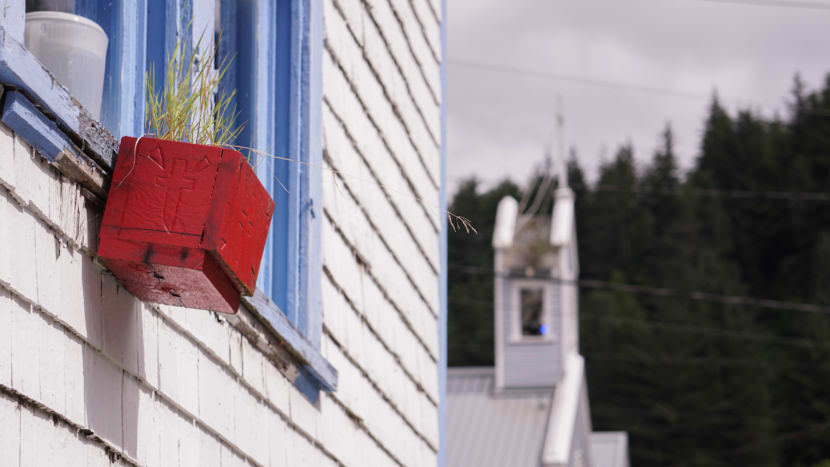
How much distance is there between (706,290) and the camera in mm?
50406

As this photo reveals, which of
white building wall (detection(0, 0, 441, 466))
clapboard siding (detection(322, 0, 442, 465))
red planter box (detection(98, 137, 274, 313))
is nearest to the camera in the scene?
white building wall (detection(0, 0, 441, 466))

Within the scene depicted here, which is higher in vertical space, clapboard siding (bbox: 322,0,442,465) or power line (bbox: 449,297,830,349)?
clapboard siding (bbox: 322,0,442,465)

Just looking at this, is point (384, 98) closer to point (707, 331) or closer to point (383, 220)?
point (383, 220)

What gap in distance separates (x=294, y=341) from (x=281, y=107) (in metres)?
0.74

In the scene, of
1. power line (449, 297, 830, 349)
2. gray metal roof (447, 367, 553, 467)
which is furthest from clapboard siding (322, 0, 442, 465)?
power line (449, 297, 830, 349)

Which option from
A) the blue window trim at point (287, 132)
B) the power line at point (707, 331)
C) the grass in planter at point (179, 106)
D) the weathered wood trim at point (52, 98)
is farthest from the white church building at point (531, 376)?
the power line at point (707, 331)

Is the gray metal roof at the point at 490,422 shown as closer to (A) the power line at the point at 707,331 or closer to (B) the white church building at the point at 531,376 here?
(B) the white church building at the point at 531,376

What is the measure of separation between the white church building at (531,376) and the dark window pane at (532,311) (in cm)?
2

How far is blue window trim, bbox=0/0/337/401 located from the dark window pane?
56.2 ft

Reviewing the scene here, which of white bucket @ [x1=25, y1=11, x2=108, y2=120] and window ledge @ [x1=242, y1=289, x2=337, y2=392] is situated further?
window ledge @ [x1=242, y1=289, x2=337, y2=392]

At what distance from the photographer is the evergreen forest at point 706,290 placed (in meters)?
42.1

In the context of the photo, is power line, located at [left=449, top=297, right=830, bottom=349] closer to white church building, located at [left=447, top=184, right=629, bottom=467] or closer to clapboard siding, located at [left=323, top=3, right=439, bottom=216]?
white church building, located at [left=447, top=184, right=629, bottom=467]

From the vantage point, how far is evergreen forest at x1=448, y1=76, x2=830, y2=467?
4206cm

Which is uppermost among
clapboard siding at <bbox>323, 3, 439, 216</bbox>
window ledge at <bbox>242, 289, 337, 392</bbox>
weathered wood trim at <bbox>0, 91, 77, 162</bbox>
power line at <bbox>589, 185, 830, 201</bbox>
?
power line at <bbox>589, 185, 830, 201</bbox>
